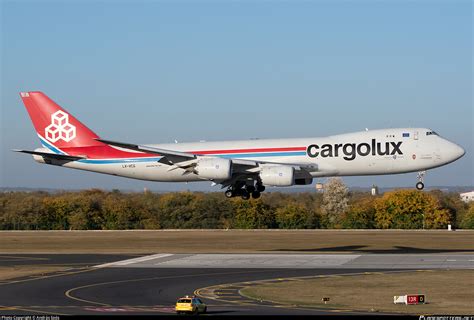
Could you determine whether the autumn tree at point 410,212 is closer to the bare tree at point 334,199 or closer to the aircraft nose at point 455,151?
the bare tree at point 334,199

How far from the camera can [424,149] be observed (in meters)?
73.2

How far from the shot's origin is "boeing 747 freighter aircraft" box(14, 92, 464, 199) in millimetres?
73438

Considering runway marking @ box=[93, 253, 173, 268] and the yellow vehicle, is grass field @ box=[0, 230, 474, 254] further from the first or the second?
the yellow vehicle

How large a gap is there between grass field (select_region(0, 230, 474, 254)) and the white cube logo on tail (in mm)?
14450

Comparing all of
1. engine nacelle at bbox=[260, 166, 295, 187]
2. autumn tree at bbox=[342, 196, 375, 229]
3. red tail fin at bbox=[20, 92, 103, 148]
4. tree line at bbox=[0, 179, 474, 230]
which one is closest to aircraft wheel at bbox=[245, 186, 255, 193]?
engine nacelle at bbox=[260, 166, 295, 187]

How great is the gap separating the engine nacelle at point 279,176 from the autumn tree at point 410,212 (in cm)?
5588

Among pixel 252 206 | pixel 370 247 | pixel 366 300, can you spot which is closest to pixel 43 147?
pixel 370 247

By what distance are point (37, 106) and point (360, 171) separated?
3197 centimetres

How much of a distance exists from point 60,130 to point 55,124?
42.9 inches

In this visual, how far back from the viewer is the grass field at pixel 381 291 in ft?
163

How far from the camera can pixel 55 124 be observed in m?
84.2

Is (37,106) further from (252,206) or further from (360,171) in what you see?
(252,206)

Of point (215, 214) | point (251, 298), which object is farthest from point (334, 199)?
point (251, 298)

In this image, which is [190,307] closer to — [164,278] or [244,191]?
[164,278]
